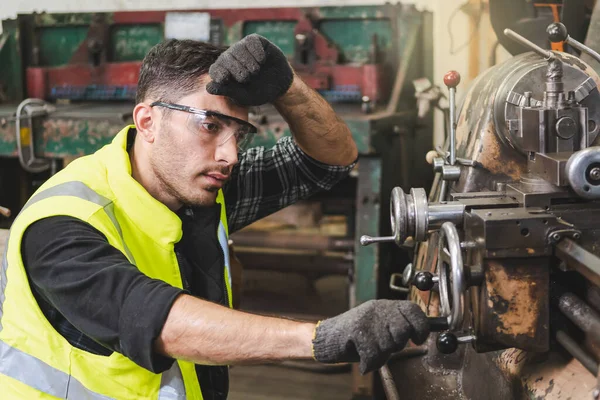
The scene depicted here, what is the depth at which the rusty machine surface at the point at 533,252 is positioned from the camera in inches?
38.8

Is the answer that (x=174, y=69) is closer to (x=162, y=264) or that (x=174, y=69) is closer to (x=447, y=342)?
(x=162, y=264)

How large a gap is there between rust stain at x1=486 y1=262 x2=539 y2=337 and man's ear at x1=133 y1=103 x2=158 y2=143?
0.71 meters

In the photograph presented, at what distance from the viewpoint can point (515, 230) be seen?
985 millimetres

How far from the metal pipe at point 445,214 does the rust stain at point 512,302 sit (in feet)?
0.42

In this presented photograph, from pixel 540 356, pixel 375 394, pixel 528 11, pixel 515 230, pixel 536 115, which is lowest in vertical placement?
pixel 375 394

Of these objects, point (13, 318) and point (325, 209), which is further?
point (325, 209)

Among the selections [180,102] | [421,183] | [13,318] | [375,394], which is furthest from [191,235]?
[421,183]

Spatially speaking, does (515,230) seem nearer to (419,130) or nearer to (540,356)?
(540,356)

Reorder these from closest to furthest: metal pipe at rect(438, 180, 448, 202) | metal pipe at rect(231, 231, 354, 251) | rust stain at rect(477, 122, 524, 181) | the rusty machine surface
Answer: the rusty machine surface
rust stain at rect(477, 122, 524, 181)
metal pipe at rect(438, 180, 448, 202)
metal pipe at rect(231, 231, 354, 251)

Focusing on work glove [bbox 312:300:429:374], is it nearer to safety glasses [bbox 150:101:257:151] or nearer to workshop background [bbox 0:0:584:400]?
safety glasses [bbox 150:101:257:151]

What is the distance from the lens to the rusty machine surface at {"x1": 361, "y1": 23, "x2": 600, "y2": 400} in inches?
38.8

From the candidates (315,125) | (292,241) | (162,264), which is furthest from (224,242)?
(292,241)

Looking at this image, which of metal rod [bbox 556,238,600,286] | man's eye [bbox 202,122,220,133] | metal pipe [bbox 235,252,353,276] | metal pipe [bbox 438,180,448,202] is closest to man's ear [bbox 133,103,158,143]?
man's eye [bbox 202,122,220,133]

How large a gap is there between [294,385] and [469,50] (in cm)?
176
